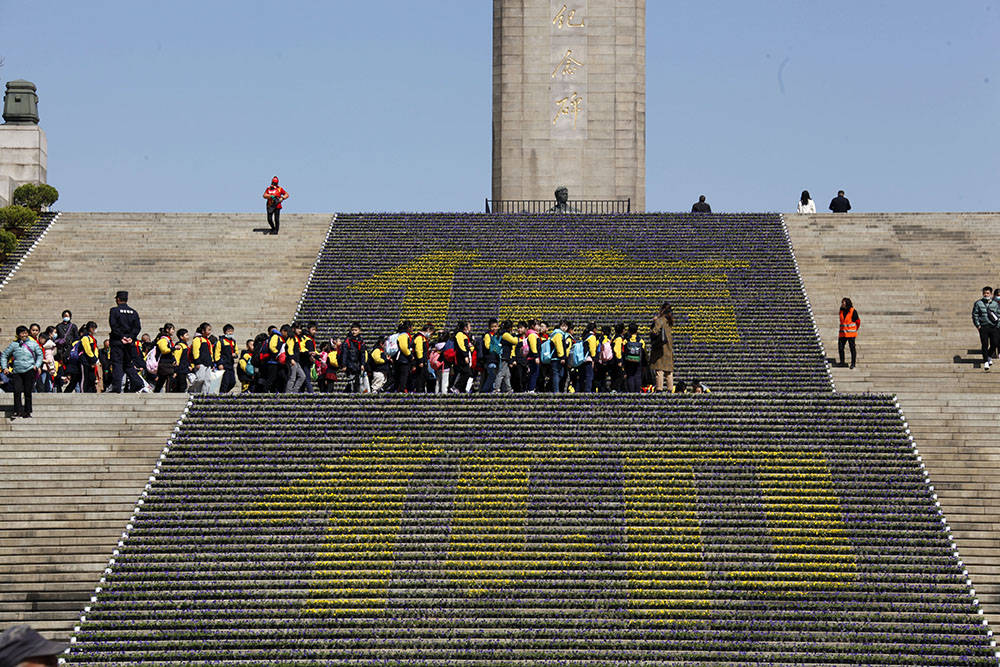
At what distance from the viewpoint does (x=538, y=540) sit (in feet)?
62.9

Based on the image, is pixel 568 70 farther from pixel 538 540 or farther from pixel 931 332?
pixel 538 540

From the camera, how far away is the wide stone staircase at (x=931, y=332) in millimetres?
20469

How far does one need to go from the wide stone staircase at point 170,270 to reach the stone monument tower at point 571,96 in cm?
878

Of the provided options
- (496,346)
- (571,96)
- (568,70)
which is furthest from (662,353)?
(568,70)

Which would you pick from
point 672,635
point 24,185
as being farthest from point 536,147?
point 672,635

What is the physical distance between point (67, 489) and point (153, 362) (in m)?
4.66

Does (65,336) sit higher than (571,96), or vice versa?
(571,96)

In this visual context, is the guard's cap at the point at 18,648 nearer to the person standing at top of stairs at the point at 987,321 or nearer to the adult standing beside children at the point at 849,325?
the adult standing beside children at the point at 849,325

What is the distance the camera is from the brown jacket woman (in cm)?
2456

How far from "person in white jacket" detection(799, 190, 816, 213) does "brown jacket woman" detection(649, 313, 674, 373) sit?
1543 cm

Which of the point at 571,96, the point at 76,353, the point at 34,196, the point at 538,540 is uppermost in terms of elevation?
the point at 571,96

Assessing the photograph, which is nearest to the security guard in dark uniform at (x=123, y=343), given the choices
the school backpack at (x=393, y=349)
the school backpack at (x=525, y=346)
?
the school backpack at (x=393, y=349)

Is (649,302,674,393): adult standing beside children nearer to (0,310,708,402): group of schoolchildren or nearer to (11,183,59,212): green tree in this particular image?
(0,310,708,402): group of schoolchildren

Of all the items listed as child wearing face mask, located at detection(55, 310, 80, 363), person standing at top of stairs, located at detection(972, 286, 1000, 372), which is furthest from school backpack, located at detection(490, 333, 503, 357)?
person standing at top of stairs, located at detection(972, 286, 1000, 372)
